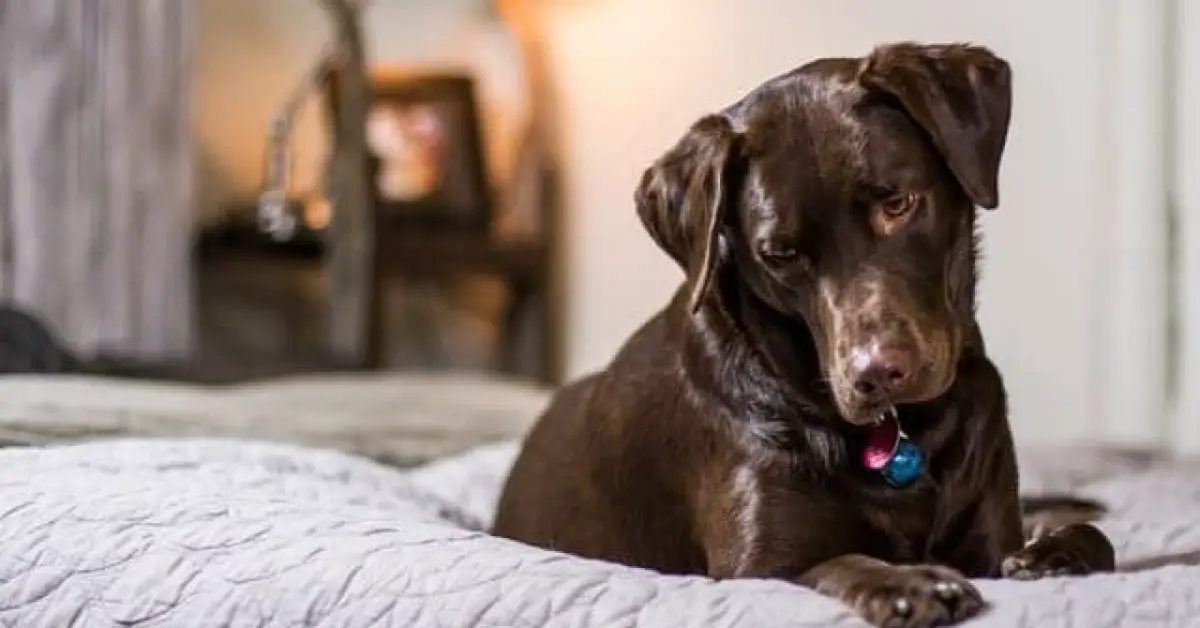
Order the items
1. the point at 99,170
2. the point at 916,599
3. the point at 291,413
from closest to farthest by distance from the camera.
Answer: the point at 916,599 < the point at 291,413 < the point at 99,170

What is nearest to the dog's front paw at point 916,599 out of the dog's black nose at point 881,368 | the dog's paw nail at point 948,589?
the dog's paw nail at point 948,589

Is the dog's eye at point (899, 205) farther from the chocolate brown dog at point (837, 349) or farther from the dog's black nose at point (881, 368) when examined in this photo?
the dog's black nose at point (881, 368)

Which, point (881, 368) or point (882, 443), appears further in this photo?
point (882, 443)

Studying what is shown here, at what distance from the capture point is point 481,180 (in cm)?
414

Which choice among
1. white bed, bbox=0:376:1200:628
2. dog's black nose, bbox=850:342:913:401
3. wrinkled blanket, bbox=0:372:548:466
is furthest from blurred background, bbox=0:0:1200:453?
dog's black nose, bbox=850:342:913:401

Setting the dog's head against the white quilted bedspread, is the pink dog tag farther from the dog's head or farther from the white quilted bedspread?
the white quilted bedspread

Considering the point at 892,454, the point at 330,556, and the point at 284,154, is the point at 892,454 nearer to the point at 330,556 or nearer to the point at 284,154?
the point at 330,556

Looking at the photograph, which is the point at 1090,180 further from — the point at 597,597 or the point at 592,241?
the point at 597,597

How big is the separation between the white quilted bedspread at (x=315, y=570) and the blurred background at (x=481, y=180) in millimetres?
1040

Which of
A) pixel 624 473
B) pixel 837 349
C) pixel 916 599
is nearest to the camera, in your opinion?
pixel 916 599

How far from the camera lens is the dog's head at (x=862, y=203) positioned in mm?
1373

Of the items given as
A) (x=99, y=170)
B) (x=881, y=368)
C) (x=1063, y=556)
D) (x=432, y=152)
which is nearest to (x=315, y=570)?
(x=881, y=368)

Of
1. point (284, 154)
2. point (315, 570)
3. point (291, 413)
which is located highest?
point (284, 154)

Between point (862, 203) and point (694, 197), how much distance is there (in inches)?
6.7
